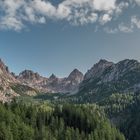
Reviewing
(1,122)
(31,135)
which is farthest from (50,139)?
(1,122)

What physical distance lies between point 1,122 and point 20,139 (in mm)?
13707

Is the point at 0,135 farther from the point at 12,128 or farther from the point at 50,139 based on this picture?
the point at 50,139

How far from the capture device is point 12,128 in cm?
19800

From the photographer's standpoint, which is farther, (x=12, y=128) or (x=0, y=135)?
(x=12, y=128)

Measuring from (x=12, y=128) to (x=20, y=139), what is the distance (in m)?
8.59

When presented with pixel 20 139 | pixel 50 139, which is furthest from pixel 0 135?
pixel 50 139

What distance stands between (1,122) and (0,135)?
42.9 feet

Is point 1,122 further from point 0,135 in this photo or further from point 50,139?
point 50,139

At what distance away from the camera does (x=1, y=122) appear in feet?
647

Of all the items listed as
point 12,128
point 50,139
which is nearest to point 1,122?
point 12,128

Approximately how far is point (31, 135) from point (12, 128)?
10386 mm

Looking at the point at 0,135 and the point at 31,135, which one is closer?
the point at 0,135

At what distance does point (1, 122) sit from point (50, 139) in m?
26.6

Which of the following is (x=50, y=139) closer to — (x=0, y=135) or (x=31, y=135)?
(x=31, y=135)
